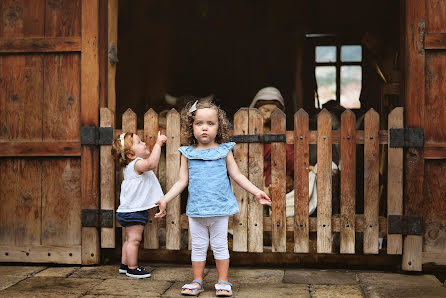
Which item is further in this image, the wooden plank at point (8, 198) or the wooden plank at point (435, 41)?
the wooden plank at point (8, 198)

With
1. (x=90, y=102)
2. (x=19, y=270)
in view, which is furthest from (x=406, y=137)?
(x=19, y=270)

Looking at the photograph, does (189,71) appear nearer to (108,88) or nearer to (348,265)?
(108,88)

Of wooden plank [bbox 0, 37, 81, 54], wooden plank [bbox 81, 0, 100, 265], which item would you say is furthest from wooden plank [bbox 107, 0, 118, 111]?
wooden plank [bbox 0, 37, 81, 54]

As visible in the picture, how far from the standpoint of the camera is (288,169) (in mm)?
5387

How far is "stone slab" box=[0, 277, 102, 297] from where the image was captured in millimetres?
3805

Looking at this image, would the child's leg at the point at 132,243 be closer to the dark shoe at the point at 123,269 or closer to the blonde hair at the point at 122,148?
the dark shoe at the point at 123,269

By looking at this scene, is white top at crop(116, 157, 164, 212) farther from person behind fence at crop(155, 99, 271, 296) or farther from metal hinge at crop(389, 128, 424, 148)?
metal hinge at crop(389, 128, 424, 148)

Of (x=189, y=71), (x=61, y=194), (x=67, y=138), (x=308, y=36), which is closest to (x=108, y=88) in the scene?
(x=67, y=138)

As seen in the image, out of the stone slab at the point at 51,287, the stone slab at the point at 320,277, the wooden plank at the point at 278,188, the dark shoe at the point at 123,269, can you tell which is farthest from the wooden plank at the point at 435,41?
the stone slab at the point at 51,287

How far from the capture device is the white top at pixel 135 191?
4.37 metres

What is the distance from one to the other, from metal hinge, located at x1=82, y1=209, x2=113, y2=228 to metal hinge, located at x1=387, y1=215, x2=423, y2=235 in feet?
6.99

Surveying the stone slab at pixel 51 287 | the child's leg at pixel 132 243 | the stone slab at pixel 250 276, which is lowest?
the stone slab at pixel 250 276

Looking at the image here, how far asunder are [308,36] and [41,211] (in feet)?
19.2

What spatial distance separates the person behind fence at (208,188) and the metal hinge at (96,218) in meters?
0.94
